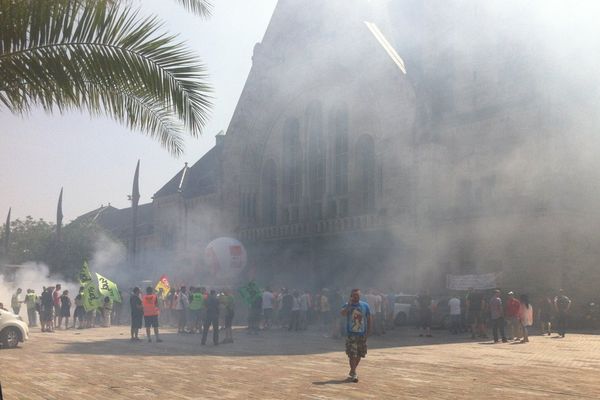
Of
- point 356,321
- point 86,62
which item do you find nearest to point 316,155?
point 356,321

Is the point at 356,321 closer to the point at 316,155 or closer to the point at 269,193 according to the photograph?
the point at 316,155

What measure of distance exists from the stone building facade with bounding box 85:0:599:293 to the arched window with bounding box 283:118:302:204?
0.11 meters

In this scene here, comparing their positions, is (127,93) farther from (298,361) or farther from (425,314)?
(425,314)

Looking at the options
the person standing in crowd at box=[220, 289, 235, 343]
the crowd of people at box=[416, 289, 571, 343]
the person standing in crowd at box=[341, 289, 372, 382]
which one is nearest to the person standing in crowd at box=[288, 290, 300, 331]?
the crowd of people at box=[416, 289, 571, 343]

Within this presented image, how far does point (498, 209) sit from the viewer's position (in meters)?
28.9

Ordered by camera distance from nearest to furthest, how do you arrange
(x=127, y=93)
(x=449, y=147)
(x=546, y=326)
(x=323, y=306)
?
1. (x=127, y=93)
2. (x=546, y=326)
3. (x=323, y=306)
4. (x=449, y=147)

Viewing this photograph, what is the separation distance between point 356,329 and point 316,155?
26705 millimetres

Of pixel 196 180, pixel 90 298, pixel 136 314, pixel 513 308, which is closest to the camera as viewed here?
pixel 136 314

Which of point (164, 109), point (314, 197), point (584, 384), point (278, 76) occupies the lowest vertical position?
point (584, 384)

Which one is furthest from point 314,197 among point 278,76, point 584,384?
point 584,384

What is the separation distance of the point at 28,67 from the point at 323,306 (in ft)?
67.1

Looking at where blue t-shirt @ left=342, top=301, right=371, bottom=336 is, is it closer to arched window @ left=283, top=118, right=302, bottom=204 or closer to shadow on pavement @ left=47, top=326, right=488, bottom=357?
shadow on pavement @ left=47, top=326, right=488, bottom=357

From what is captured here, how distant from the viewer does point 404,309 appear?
28.2m

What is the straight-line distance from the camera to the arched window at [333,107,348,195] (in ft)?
121
